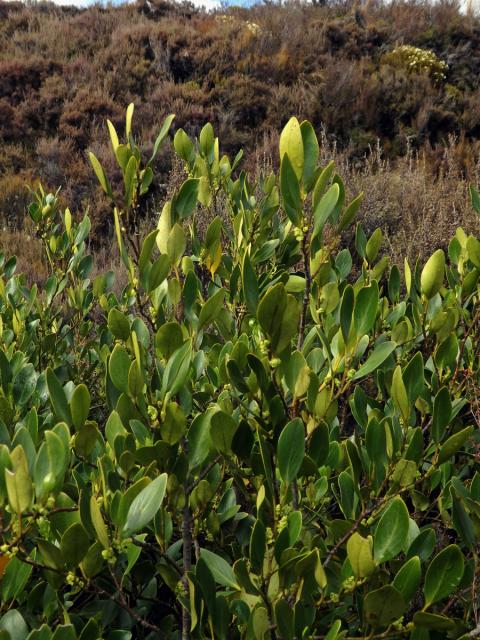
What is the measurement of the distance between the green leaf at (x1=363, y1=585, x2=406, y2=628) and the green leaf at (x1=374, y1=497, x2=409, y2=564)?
5cm

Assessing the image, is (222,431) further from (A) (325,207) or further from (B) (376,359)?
(A) (325,207)

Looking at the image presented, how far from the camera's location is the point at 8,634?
2.38 feet

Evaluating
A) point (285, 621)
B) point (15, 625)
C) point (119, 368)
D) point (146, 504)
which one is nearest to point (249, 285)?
point (119, 368)

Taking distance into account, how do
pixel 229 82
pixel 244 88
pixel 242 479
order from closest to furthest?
pixel 242 479 < pixel 244 88 < pixel 229 82

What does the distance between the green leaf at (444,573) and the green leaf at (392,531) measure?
0.06 meters

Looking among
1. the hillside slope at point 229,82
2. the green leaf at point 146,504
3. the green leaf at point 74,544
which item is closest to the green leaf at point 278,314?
the green leaf at point 146,504

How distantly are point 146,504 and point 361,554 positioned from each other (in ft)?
0.82

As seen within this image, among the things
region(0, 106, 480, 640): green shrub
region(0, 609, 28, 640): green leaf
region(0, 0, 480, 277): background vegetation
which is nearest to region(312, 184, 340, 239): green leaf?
region(0, 106, 480, 640): green shrub

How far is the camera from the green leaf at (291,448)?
2.42 ft

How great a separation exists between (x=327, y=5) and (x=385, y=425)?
1292cm

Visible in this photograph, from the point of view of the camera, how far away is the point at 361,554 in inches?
27.7

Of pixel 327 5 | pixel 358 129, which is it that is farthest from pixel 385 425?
pixel 327 5

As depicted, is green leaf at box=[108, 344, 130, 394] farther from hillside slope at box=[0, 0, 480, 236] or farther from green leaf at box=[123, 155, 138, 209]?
hillside slope at box=[0, 0, 480, 236]

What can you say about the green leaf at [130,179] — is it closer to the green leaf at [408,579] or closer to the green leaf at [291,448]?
the green leaf at [291,448]
